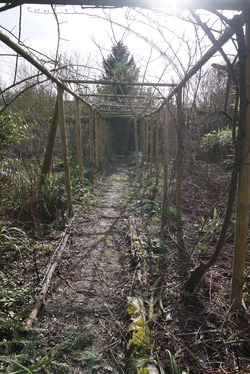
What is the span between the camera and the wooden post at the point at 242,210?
1800mm

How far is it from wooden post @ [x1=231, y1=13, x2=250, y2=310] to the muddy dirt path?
3.28ft

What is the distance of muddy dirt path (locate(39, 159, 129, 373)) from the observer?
6.33 ft

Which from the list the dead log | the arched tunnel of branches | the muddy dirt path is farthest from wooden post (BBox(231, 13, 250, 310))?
the dead log

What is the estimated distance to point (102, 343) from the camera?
6.72 ft

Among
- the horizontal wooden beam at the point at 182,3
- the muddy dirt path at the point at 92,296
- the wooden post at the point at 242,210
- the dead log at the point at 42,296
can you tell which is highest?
the horizontal wooden beam at the point at 182,3

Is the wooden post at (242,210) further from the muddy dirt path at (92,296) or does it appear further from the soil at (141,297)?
the muddy dirt path at (92,296)

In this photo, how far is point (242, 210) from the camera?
1929 millimetres

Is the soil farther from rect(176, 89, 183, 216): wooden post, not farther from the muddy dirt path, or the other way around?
rect(176, 89, 183, 216): wooden post

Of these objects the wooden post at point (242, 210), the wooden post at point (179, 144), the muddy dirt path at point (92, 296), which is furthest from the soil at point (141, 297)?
the wooden post at point (179, 144)

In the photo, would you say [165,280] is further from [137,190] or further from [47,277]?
[137,190]

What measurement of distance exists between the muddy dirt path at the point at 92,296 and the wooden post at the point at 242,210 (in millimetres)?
998

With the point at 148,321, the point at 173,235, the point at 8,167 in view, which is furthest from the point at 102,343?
the point at 8,167

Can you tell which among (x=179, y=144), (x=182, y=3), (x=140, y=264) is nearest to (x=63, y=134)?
(x=179, y=144)

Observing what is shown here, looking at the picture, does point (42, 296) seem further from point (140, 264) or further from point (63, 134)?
point (63, 134)
